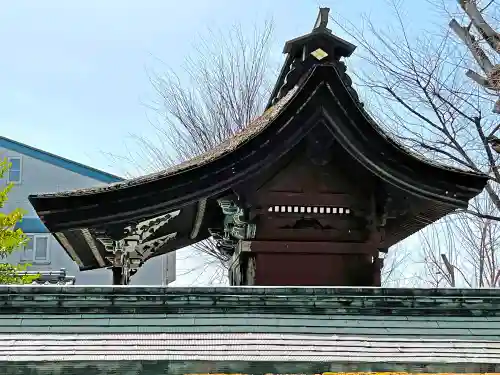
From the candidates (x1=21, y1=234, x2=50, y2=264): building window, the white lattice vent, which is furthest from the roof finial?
(x1=21, y1=234, x2=50, y2=264): building window

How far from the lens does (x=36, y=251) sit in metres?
24.7

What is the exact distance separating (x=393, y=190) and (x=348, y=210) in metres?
0.67

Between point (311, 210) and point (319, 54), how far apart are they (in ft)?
6.93

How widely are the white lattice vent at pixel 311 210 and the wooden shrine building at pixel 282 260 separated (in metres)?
0.01

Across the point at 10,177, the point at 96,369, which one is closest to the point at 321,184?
the point at 96,369

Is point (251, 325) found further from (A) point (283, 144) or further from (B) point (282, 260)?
(A) point (283, 144)

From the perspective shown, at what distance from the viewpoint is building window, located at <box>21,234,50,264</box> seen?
80.9ft

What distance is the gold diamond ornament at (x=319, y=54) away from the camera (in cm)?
819

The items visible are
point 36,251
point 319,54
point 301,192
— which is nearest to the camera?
point 319,54

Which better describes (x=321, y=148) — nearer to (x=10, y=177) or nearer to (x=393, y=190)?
(x=393, y=190)

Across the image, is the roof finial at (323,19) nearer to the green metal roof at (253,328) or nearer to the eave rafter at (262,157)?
the eave rafter at (262,157)

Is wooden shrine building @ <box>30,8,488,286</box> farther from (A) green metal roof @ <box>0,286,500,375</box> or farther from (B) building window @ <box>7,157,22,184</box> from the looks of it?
(B) building window @ <box>7,157,22,184</box>

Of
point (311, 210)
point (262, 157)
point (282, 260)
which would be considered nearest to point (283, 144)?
point (262, 157)

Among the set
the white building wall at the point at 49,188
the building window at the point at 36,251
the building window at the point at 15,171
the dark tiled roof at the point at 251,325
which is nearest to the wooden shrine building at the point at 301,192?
the dark tiled roof at the point at 251,325
